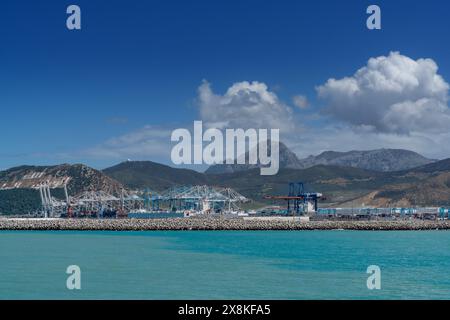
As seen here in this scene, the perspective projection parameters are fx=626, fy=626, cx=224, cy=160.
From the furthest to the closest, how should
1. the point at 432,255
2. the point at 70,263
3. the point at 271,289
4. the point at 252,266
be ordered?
1. the point at 432,255
2. the point at 70,263
3. the point at 252,266
4. the point at 271,289

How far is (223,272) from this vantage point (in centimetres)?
3391

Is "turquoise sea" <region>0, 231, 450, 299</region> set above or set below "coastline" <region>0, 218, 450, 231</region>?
below

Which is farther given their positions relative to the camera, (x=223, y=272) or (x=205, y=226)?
(x=205, y=226)

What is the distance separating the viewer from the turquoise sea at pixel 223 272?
2656 cm

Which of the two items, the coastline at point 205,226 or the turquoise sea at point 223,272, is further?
the coastline at point 205,226

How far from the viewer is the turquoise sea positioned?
26.6 meters

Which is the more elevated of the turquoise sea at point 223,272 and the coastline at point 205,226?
the coastline at point 205,226

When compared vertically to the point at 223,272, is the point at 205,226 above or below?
above

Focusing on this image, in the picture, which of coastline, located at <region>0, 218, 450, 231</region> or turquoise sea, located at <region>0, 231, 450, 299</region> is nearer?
turquoise sea, located at <region>0, 231, 450, 299</region>
